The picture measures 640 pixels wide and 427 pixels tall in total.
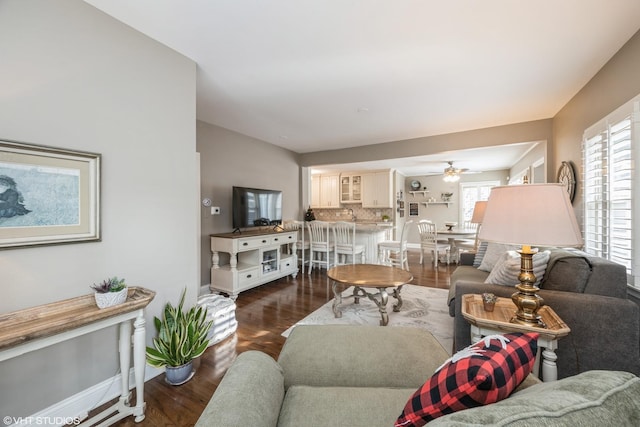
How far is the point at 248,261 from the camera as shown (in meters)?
4.02

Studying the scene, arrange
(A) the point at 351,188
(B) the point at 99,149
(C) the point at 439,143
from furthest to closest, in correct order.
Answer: (A) the point at 351,188 < (C) the point at 439,143 < (B) the point at 99,149

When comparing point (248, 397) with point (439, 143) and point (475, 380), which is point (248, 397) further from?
point (439, 143)

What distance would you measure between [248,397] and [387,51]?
2.42 metres

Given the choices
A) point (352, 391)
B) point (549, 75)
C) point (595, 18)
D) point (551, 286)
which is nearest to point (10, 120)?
point (352, 391)

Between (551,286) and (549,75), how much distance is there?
2.02 m

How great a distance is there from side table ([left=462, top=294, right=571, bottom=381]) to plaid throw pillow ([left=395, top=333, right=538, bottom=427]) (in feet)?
2.52

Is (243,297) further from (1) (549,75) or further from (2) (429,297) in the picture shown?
(1) (549,75)

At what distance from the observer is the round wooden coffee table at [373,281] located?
2629 millimetres

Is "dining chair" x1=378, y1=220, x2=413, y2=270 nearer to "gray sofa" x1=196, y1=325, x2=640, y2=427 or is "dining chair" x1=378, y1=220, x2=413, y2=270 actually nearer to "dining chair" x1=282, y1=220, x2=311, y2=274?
"dining chair" x1=282, y1=220, x2=311, y2=274

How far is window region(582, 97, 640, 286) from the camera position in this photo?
1.81m

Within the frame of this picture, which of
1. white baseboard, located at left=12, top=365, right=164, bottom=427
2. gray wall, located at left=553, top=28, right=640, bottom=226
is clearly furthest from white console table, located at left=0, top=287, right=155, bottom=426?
gray wall, located at left=553, top=28, right=640, bottom=226

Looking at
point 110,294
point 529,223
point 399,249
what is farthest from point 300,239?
point 529,223

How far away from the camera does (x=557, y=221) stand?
123 cm

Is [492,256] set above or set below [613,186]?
below
